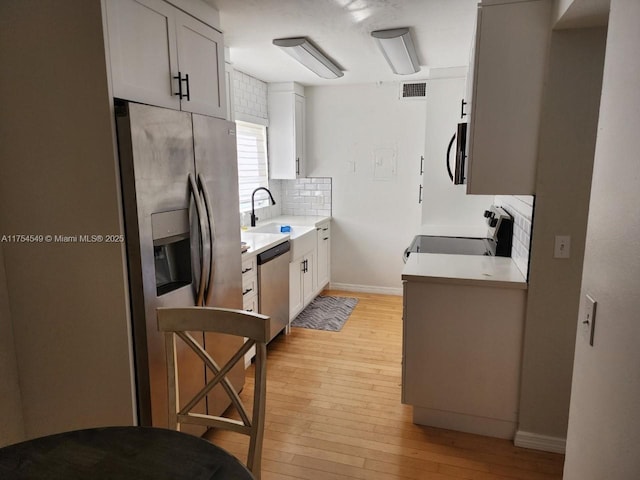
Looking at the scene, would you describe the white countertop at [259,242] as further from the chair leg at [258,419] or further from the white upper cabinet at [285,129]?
the chair leg at [258,419]

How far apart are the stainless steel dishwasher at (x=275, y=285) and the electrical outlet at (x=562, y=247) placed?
75.5 inches

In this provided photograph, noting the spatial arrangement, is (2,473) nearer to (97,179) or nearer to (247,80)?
(97,179)

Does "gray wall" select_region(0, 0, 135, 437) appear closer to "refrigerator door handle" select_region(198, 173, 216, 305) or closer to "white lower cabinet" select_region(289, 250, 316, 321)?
"refrigerator door handle" select_region(198, 173, 216, 305)

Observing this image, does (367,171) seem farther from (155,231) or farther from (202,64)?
(155,231)

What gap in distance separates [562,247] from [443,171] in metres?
2.05

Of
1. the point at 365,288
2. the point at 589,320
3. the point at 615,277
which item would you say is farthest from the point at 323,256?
the point at 615,277

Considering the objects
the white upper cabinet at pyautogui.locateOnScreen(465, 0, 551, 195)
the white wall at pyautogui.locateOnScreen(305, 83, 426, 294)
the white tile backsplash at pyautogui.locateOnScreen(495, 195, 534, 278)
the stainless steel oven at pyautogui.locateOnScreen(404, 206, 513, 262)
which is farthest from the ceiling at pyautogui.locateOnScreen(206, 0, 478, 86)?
the stainless steel oven at pyautogui.locateOnScreen(404, 206, 513, 262)

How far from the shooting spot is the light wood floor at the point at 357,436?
2107 mm

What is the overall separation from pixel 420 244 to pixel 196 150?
6.14 ft

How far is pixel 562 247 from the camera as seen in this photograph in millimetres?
2100

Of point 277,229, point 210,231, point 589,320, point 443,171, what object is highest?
point 443,171

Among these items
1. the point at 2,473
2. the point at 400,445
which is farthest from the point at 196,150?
the point at 400,445

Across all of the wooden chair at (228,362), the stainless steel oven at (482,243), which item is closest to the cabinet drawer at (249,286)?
the stainless steel oven at (482,243)

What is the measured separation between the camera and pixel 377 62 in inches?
146
